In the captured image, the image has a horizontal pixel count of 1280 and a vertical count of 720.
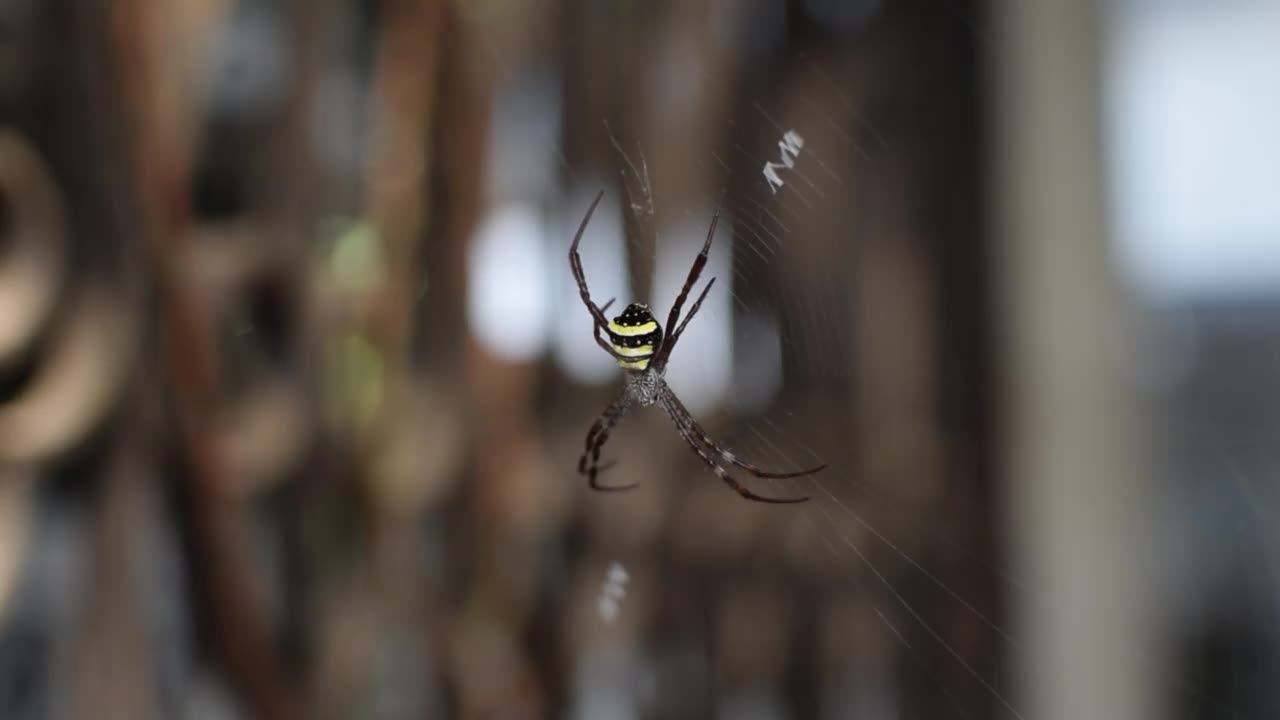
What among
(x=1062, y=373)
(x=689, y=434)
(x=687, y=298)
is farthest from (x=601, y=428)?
(x=1062, y=373)

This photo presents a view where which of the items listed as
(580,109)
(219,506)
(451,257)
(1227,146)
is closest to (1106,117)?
(1227,146)

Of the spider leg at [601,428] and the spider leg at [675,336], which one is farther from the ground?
the spider leg at [675,336]

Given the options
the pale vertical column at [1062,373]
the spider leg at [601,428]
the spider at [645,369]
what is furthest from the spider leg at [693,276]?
the pale vertical column at [1062,373]

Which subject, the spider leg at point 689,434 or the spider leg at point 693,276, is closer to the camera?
the spider leg at point 693,276

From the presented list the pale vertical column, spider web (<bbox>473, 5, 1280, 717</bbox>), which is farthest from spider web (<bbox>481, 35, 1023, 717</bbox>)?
the pale vertical column

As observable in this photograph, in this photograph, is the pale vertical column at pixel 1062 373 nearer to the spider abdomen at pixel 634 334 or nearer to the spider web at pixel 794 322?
the spider web at pixel 794 322

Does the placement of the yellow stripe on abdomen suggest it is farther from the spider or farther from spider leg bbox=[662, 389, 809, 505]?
spider leg bbox=[662, 389, 809, 505]
